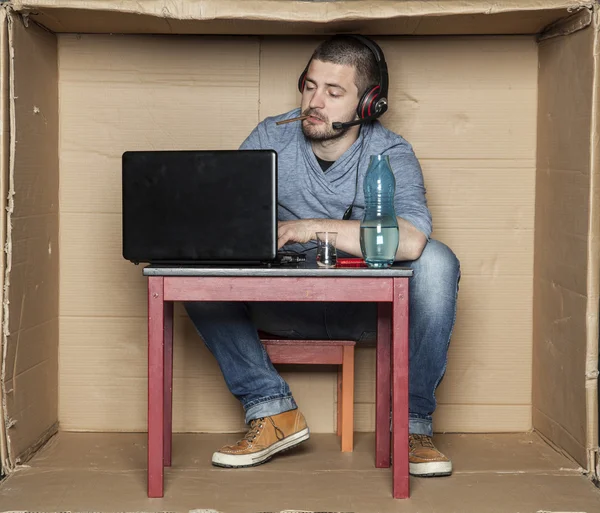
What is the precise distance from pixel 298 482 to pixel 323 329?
437mm

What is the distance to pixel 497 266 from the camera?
2.35m

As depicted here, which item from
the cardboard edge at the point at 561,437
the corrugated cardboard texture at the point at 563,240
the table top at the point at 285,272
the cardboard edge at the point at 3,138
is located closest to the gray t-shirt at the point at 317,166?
the corrugated cardboard texture at the point at 563,240

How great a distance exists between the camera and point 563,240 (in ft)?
6.88

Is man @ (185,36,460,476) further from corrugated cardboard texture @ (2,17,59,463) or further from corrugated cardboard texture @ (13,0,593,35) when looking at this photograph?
corrugated cardboard texture @ (2,17,59,463)

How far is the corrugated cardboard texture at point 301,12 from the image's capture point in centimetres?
192

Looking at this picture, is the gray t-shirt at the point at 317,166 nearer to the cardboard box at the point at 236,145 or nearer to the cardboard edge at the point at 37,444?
the cardboard box at the point at 236,145

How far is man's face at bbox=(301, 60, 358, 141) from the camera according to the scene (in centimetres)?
212

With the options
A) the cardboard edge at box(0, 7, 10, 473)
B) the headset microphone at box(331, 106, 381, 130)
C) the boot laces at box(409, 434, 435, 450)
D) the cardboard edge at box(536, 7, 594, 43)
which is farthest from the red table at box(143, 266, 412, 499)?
the cardboard edge at box(536, 7, 594, 43)

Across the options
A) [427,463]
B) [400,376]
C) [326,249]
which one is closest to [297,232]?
[326,249]

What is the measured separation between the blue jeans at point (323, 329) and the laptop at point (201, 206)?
34 centimetres

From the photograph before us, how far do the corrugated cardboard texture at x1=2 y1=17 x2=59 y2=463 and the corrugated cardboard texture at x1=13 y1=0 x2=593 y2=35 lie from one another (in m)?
0.16

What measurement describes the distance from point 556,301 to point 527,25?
27.3 inches

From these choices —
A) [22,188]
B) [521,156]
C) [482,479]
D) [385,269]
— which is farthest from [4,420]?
[521,156]

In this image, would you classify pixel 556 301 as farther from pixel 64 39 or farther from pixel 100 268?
pixel 64 39
